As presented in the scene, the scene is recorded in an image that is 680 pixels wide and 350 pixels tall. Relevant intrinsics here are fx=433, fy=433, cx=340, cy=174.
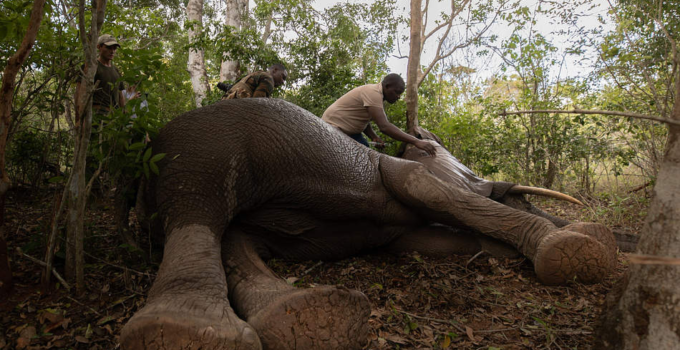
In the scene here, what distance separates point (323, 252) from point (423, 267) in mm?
753

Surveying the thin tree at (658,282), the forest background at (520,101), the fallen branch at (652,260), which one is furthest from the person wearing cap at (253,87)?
the fallen branch at (652,260)

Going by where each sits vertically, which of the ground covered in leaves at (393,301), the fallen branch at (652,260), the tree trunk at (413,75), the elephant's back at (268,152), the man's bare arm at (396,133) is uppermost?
the tree trunk at (413,75)

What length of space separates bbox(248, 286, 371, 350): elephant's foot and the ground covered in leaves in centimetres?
30

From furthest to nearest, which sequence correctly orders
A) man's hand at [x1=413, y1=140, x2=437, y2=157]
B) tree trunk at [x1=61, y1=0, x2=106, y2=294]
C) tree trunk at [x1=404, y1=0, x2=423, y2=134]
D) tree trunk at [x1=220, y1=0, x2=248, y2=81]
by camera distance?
tree trunk at [x1=220, y1=0, x2=248, y2=81]
tree trunk at [x1=404, y1=0, x2=423, y2=134]
man's hand at [x1=413, y1=140, x2=437, y2=157]
tree trunk at [x1=61, y1=0, x2=106, y2=294]

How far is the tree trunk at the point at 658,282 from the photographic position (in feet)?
4.39

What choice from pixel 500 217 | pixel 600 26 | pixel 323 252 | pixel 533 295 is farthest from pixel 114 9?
pixel 600 26

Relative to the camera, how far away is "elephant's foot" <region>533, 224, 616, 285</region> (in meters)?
2.81

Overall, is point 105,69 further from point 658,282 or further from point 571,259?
point 658,282

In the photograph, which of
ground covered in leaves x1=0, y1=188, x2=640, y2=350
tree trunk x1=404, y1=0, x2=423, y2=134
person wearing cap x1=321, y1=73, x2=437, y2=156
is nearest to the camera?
ground covered in leaves x1=0, y1=188, x2=640, y2=350

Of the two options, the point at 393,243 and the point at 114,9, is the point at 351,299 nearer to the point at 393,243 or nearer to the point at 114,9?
the point at 393,243

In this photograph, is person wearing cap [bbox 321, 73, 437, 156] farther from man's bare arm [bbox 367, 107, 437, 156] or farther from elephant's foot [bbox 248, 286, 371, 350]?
elephant's foot [bbox 248, 286, 371, 350]

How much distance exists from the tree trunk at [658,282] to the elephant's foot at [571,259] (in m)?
1.38

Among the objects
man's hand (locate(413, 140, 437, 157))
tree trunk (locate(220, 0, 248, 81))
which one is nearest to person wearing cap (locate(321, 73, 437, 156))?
man's hand (locate(413, 140, 437, 157))

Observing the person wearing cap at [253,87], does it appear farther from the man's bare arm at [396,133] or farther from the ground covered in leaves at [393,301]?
the ground covered in leaves at [393,301]
